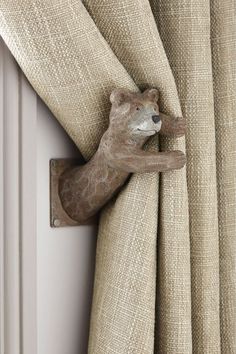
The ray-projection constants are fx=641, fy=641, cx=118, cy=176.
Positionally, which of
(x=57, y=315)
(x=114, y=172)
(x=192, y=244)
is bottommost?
(x=57, y=315)

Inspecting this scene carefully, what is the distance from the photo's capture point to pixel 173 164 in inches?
36.8

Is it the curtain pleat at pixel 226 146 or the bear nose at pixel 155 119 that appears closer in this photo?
the bear nose at pixel 155 119

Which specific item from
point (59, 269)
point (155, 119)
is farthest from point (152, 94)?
point (59, 269)

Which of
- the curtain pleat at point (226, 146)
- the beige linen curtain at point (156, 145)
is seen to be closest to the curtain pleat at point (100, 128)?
the beige linen curtain at point (156, 145)

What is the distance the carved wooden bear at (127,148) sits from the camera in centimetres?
92

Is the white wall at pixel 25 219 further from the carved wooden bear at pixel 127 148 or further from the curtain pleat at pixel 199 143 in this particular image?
the curtain pleat at pixel 199 143

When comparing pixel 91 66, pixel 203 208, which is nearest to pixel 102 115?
pixel 91 66

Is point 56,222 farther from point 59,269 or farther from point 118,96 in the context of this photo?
point 118,96

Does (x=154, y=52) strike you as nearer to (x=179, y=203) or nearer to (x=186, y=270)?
(x=179, y=203)

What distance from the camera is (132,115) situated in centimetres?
92

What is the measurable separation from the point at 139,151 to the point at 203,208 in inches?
6.6

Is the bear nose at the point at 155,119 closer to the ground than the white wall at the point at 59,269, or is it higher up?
higher up

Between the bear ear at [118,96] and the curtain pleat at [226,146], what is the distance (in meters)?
0.22

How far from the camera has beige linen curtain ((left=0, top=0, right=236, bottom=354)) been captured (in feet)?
2.96
